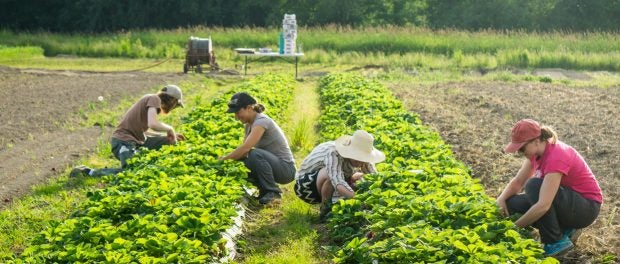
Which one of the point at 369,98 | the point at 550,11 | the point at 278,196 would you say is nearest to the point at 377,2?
the point at 550,11

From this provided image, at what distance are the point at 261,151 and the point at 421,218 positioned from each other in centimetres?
304

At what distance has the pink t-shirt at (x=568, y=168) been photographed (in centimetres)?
722

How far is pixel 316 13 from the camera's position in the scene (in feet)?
188

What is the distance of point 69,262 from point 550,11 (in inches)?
2026

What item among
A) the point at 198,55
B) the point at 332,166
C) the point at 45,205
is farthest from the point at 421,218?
the point at 198,55

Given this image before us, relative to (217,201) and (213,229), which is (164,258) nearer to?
(213,229)

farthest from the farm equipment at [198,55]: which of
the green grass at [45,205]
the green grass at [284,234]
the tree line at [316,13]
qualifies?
the tree line at [316,13]

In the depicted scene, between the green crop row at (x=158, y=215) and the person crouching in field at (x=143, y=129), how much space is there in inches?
24.0

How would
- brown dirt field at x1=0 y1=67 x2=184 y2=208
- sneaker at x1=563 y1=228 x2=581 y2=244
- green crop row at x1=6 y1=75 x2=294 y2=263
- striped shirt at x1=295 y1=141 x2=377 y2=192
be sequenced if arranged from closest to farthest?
green crop row at x1=6 y1=75 x2=294 y2=263, sneaker at x1=563 y1=228 x2=581 y2=244, striped shirt at x1=295 y1=141 x2=377 y2=192, brown dirt field at x1=0 y1=67 x2=184 y2=208

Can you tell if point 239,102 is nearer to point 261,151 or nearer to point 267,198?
point 261,151

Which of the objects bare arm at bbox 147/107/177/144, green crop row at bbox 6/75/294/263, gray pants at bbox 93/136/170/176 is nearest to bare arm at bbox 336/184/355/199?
green crop row at bbox 6/75/294/263

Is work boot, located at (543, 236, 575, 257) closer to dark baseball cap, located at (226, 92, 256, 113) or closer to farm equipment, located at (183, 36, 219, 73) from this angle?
dark baseball cap, located at (226, 92, 256, 113)

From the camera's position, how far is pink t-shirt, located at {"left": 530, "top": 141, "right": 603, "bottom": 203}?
7219 mm

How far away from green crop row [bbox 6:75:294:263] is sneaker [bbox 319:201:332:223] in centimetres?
84
